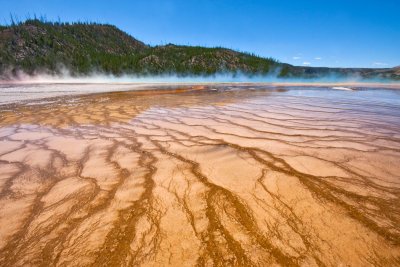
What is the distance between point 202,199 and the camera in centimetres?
196

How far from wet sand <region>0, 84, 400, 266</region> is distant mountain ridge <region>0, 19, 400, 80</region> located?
40.8 metres

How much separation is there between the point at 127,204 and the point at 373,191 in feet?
6.65

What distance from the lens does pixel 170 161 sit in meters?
2.74

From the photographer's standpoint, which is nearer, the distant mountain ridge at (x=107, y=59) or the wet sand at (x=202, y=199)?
the wet sand at (x=202, y=199)

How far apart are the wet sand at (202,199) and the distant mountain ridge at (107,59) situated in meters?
40.8

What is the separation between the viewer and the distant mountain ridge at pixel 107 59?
48.5 metres

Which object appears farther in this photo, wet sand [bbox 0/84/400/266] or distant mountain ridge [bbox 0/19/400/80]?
distant mountain ridge [bbox 0/19/400/80]

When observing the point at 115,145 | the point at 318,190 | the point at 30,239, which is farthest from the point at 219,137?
the point at 30,239

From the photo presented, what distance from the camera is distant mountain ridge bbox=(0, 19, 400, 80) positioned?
48.5m

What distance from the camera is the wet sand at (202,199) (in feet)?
4.69

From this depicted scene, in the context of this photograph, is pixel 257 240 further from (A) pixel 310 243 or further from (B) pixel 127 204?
(B) pixel 127 204

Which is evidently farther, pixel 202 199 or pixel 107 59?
pixel 107 59

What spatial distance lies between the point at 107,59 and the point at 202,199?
61.4 metres

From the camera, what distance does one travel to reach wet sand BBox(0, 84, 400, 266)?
1430mm
